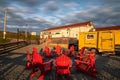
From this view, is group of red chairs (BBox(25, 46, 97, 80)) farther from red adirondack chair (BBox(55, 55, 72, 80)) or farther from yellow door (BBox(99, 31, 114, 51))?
yellow door (BBox(99, 31, 114, 51))

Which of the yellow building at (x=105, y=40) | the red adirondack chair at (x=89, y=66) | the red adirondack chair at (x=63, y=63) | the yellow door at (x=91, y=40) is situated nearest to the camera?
the red adirondack chair at (x=63, y=63)

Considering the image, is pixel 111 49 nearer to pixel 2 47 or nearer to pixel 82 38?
pixel 82 38

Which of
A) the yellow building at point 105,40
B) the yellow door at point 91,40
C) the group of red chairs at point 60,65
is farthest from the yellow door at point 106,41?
the group of red chairs at point 60,65

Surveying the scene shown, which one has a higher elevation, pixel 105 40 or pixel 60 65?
pixel 105 40

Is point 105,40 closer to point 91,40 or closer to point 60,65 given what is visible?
point 91,40

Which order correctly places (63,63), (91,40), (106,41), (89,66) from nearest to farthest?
(63,63) → (89,66) → (106,41) → (91,40)

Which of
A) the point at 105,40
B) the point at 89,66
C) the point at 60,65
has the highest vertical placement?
the point at 105,40

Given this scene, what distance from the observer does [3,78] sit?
7.29m

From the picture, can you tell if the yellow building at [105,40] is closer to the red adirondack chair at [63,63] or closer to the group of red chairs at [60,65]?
the group of red chairs at [60,65]

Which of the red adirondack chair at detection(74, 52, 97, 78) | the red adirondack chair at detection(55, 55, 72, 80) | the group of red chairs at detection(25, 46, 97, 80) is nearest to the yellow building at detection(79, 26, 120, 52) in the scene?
the group of red chairs at detection(25, 46, 97, 80)

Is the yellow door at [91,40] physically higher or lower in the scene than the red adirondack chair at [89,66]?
higher

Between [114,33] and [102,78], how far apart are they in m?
11.4

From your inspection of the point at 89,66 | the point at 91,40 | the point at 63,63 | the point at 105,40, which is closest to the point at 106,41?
the point at 105,40

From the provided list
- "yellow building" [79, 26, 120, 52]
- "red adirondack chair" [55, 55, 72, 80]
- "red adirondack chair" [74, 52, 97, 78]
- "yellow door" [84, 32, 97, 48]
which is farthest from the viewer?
"yellow door" [84, 32, 97, 48]
